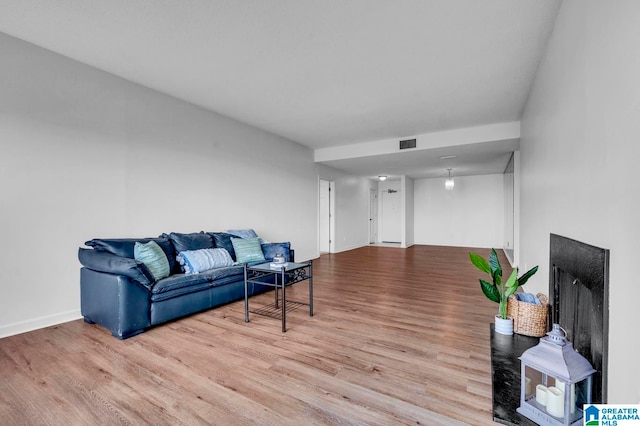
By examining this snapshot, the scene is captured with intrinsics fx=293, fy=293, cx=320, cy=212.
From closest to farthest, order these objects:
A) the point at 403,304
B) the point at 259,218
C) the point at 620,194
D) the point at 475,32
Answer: the point at 620,194 < the point at 475,32 < the point at 403,304 < the point at 259,218

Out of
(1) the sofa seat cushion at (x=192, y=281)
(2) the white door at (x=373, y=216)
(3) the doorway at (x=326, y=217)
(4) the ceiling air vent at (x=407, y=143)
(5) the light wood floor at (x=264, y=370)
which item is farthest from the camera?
(2) the white door at (x=373, y=216)

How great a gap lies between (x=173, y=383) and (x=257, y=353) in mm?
629

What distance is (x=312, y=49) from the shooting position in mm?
2859

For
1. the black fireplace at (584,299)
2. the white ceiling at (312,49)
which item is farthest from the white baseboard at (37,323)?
the black fireplace at (584,299)

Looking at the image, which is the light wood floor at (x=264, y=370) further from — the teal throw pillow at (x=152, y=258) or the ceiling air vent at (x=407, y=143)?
the ceiling air vent at (x=407, y=143)

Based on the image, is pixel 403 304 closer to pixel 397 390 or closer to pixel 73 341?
pixel 397 390

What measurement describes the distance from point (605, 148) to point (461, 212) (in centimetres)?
930

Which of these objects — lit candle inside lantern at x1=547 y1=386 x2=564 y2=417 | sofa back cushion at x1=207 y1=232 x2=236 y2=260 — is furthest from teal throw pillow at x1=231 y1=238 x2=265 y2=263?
lit candle inside lantern at x1=547 y1=386 x2=564 y2=417

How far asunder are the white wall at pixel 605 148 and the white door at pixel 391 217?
8.91m

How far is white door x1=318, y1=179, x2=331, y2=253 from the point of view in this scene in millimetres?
8316

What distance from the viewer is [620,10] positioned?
1150mm

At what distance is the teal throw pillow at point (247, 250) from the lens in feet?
13.7

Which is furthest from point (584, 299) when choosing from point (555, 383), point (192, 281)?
point (192, 281)

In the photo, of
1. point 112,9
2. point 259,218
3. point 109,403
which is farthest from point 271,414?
point 259,218
